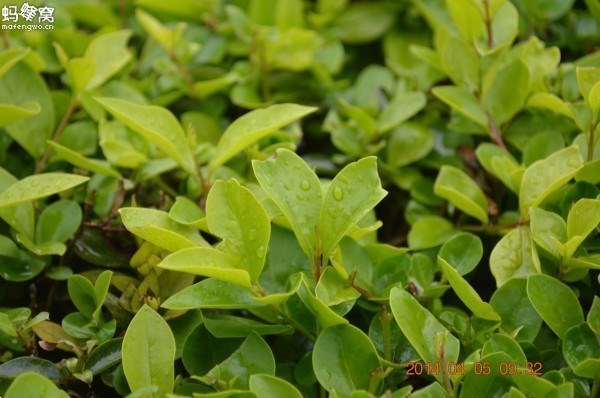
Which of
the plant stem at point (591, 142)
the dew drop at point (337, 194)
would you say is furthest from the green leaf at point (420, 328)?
the plant stem at point (591, 142)

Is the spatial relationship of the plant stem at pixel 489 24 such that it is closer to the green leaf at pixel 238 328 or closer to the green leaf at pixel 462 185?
the green leaf at pixel 462 185

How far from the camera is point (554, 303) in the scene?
0.98m

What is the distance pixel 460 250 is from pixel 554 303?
0.59ft

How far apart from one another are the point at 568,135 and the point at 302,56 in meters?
0.59

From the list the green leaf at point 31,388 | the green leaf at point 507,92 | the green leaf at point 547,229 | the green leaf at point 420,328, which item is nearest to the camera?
the green leaf at point 31,388

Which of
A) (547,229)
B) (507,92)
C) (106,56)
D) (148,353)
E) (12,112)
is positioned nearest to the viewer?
(148,353)

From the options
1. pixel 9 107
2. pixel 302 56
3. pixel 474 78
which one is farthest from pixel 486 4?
pixel 9 107

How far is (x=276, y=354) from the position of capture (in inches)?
42.2

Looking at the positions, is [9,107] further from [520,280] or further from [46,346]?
[520,280]

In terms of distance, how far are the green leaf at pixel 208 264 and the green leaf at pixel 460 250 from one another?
14.0 inches

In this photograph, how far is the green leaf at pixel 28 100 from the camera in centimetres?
128

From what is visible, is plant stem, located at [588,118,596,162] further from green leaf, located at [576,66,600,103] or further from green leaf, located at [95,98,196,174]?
green leaf, located at [95,98,196,174]

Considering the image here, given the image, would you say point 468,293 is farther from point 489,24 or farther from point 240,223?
point 489,24

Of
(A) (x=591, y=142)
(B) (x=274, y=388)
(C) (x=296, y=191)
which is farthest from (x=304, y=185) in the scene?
(A) (x=591, y=142)
